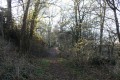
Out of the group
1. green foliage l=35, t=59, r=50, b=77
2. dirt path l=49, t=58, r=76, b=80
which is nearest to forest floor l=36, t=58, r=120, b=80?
dirt path l=49, t=58, r=76, b=80

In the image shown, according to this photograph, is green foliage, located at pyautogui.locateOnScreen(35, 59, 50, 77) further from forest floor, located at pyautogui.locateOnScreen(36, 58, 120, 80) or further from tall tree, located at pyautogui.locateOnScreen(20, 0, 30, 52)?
tall tree, located at pyautogui.locateOnScreen(20, 0, 30, 52)

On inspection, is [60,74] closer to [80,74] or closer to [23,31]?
[80,74]

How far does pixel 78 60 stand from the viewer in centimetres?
2283

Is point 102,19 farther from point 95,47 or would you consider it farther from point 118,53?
point 118,53

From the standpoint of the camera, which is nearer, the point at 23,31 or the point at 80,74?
the point at 80,74

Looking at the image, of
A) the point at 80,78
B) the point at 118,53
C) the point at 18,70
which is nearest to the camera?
the point at 18,70

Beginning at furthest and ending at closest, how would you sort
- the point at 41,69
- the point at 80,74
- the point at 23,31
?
the point at 23,31 < the point at 80,74 < the point at 41,69

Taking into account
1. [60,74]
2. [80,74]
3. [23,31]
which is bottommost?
[80,74]

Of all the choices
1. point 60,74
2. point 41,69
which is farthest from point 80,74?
point 41,69

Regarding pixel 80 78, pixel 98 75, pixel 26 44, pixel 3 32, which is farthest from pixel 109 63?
pixel 3 32

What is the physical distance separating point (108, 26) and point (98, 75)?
8001 mm

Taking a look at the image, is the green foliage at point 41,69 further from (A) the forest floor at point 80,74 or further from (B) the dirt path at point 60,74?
(B) the dirt path at point 60,74

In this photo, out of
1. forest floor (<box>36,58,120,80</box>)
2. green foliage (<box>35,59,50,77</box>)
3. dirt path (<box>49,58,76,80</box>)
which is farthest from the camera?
forest floor (<box>36,58,120,80</box>)

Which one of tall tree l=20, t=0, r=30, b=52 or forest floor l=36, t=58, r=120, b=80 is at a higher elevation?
tall tree l=20, t=0, r=30, b=52
